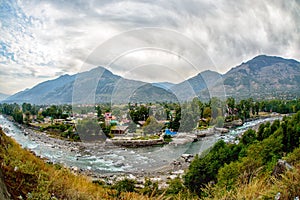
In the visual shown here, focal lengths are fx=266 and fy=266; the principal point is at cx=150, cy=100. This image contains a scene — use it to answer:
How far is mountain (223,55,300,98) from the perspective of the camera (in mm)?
97812

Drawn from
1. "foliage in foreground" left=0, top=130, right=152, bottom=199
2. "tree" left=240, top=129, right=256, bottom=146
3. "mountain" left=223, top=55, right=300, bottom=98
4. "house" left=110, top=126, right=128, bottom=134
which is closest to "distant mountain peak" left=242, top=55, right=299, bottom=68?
"mountain" left=223, top=55, right=300, bottom=98

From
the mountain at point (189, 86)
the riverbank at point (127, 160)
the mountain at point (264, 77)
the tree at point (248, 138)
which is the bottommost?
the riverbank at point (127, 160)

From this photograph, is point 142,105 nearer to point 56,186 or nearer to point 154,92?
point 154,92

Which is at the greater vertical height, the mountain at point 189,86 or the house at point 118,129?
the mountain at point 189,86

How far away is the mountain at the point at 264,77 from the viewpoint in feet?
321

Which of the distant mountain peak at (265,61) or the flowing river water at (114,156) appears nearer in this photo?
the flowing river water at (114,156)

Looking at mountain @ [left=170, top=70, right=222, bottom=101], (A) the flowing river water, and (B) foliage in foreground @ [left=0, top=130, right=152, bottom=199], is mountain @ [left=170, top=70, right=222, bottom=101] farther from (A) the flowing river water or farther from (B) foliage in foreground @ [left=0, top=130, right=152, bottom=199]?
(A) the flowing river water

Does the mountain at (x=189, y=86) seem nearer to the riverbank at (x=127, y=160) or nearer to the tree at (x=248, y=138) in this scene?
the riverbank at (x=127, y=160)

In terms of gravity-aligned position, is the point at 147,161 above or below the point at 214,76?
below

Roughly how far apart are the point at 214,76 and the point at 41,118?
31.2 m

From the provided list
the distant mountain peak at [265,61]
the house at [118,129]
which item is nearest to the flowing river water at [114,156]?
the house at [118,129]

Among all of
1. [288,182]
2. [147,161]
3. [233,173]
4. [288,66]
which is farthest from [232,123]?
[288,66]

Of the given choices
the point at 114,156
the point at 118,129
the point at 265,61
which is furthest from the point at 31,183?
the point at 265,61

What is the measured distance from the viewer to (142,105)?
7445mm
